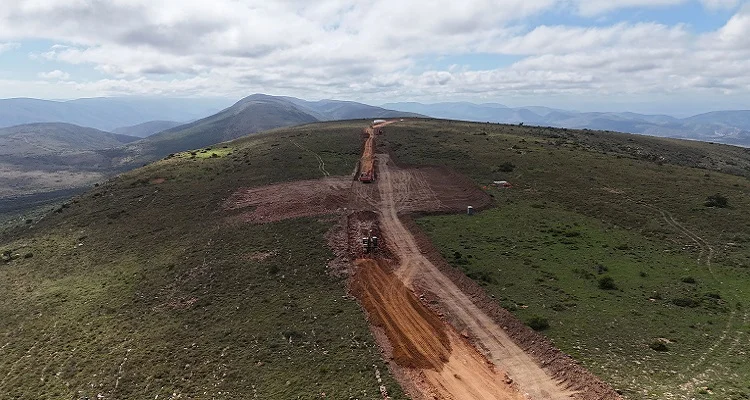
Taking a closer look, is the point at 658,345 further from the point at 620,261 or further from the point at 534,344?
the point at 620,261

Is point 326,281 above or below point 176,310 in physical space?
above

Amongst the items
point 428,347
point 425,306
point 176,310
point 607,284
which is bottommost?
point 176,310

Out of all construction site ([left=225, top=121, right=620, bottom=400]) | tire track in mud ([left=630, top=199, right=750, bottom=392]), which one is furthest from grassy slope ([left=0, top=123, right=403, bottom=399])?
tire track in mud ([left=630, top=199, right=750, bottom=392])

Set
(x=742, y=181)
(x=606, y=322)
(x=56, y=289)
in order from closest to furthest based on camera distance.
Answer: (x=606, y=322), (x=56, y=289), (x=742, y=181)

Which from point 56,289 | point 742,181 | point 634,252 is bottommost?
point 56,289

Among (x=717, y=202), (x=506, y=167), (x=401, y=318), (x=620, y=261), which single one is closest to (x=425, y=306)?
(x=401, y=318)

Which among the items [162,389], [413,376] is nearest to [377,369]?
[413,376]

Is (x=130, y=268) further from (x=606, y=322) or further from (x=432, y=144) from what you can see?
(x=432, y=144)
